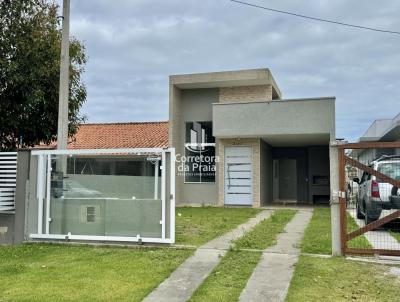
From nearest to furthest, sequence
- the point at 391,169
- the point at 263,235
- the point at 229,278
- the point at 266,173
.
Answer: the point at 229,278 → the point at 391,169 → the point at 263,235 → the point at 266,173

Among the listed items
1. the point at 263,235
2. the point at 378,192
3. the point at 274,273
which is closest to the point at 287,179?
the point at 263,235

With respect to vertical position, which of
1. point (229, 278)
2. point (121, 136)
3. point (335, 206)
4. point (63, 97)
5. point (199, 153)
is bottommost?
point (229, 278)

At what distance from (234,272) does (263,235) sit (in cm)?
371

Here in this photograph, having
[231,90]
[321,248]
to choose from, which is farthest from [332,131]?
[321,248]

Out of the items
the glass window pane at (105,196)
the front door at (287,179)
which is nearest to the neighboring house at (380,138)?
the glass window pane at (105,196)

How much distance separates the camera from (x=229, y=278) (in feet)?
21.9

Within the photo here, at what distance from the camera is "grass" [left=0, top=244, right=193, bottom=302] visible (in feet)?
19.5

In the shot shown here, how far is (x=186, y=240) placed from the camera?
382 inches

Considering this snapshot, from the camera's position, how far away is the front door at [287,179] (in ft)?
83.1

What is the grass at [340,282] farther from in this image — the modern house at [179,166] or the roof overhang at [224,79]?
the roof overhang at [224,79]

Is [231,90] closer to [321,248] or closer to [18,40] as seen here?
[18,40]

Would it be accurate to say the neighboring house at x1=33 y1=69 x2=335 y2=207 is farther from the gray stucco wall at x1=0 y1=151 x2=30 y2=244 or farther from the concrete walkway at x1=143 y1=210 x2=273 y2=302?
the concrete walkway at x1=143 y1=210 x2=273 y2=302

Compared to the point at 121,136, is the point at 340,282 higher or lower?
lower

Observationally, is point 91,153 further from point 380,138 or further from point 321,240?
point 380,138
